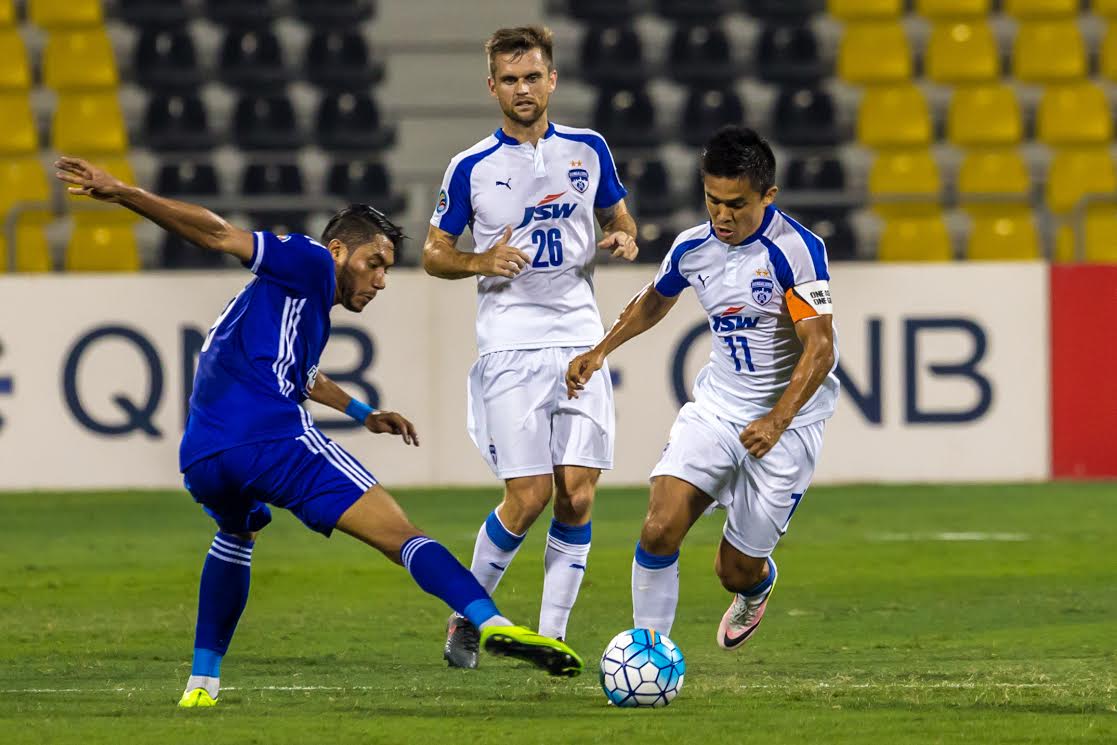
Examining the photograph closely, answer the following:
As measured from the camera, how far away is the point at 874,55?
602 inches

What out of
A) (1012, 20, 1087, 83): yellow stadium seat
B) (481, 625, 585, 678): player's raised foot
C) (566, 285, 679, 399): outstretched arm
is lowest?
(481, 625, 585, 678): player's raised foot

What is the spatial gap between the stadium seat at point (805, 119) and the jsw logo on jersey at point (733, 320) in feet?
28.4

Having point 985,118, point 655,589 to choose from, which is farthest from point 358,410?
point 985,118

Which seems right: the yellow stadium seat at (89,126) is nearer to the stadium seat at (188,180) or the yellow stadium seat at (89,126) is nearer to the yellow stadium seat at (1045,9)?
the stadium seat at (188,180)

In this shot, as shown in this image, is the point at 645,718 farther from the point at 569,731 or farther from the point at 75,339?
the point at 75,339

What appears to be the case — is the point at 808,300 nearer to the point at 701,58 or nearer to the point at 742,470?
the point at 742,470

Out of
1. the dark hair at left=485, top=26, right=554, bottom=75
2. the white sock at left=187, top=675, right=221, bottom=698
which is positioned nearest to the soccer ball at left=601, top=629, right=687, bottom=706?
the white sock at left=187, top=675, right=221, bottom=698

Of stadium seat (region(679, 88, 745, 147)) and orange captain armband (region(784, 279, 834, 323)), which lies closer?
orange captain armband (region(784, 279, 834, 323))

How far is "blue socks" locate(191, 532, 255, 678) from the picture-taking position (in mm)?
5309

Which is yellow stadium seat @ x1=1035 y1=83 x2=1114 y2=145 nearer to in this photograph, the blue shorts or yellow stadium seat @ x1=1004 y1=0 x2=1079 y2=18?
yellow stadium seat @ x1=1004 y1=0 x2=1079 y2=18

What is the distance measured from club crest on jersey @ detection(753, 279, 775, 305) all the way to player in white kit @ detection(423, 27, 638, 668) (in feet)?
1.68

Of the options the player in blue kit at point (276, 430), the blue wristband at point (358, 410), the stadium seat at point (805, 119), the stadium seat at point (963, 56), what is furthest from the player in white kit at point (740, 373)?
the stadium seat at point (963, 56)

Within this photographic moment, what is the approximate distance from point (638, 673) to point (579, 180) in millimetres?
2000

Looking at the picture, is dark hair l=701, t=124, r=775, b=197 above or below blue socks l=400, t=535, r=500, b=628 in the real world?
above
